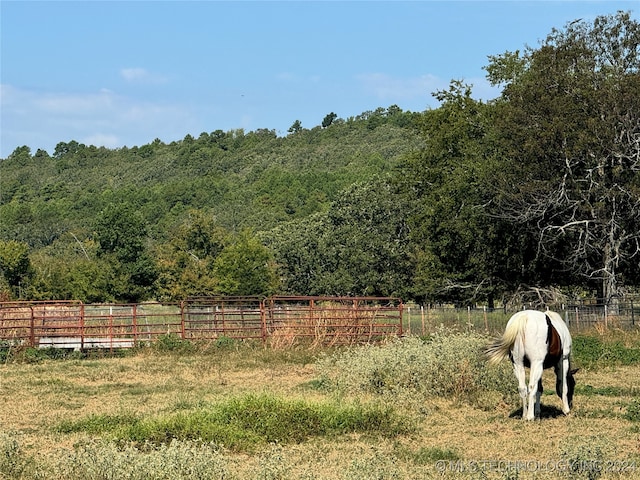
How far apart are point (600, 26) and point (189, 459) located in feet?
99.7

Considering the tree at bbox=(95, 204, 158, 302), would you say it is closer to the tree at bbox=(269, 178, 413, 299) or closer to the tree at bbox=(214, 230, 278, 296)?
the tree at bbox=(214, 230, 278, 296)

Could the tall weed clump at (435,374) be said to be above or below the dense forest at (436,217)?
below

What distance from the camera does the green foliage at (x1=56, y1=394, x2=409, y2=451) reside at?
35.2ft

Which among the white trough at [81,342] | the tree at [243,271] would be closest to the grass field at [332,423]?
the white trough at [81,342]

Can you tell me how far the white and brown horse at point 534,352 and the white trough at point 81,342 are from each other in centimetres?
1406

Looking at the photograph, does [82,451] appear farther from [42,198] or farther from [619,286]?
[42,198]

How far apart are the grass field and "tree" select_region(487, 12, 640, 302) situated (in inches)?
617

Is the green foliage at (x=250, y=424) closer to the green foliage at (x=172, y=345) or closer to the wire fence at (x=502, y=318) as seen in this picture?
the green foliage at (x=172, y=345)

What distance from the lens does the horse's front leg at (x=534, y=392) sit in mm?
12000

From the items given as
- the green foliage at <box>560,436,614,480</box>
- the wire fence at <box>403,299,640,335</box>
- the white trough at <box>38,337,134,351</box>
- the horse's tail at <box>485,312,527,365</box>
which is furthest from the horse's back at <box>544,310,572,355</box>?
the white trough at <box>38,337,134,351</box>

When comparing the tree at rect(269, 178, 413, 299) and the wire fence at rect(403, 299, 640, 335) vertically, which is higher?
the tree at rect(269, 178, 413, 299)

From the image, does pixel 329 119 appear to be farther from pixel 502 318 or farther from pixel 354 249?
pixel 502 318

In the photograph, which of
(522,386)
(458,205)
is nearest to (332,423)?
(522,386)

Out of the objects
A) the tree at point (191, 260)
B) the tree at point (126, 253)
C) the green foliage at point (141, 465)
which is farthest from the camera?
the tree at point (126, 253)
